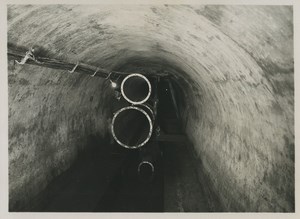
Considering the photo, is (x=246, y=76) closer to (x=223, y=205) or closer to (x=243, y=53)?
(x=243, y=53)

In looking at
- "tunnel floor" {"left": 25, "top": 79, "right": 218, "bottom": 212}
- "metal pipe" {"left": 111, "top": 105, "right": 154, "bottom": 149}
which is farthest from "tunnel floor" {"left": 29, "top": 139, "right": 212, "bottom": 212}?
"metal pipe" {"left": 111, "top": 105, "right": 154, "bottom": 149}

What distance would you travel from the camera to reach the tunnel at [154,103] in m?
2.74

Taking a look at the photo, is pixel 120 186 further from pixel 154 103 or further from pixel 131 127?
pixel 154 103

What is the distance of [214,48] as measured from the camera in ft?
11.3

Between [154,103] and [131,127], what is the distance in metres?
0.80

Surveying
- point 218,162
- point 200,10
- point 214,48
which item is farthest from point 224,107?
point 200,10

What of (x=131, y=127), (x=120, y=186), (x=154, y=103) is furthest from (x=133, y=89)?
(x=120, y=186)

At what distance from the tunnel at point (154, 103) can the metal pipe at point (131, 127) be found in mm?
421

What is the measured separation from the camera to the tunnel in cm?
274

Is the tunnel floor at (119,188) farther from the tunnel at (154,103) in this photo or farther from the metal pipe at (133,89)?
the metal pipe at (133,89)

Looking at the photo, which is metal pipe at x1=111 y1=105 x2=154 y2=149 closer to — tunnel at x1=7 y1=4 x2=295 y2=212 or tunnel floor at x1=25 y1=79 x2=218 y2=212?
tunnel at x1=7 y1=4 x2=295 y2=212

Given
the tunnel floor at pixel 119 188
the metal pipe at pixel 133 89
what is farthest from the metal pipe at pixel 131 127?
the tunnel floor at pixel 119 188

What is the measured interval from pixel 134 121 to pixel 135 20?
4.23 m

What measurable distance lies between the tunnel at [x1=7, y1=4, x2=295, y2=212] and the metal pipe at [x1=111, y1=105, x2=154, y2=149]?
42 centimetres
